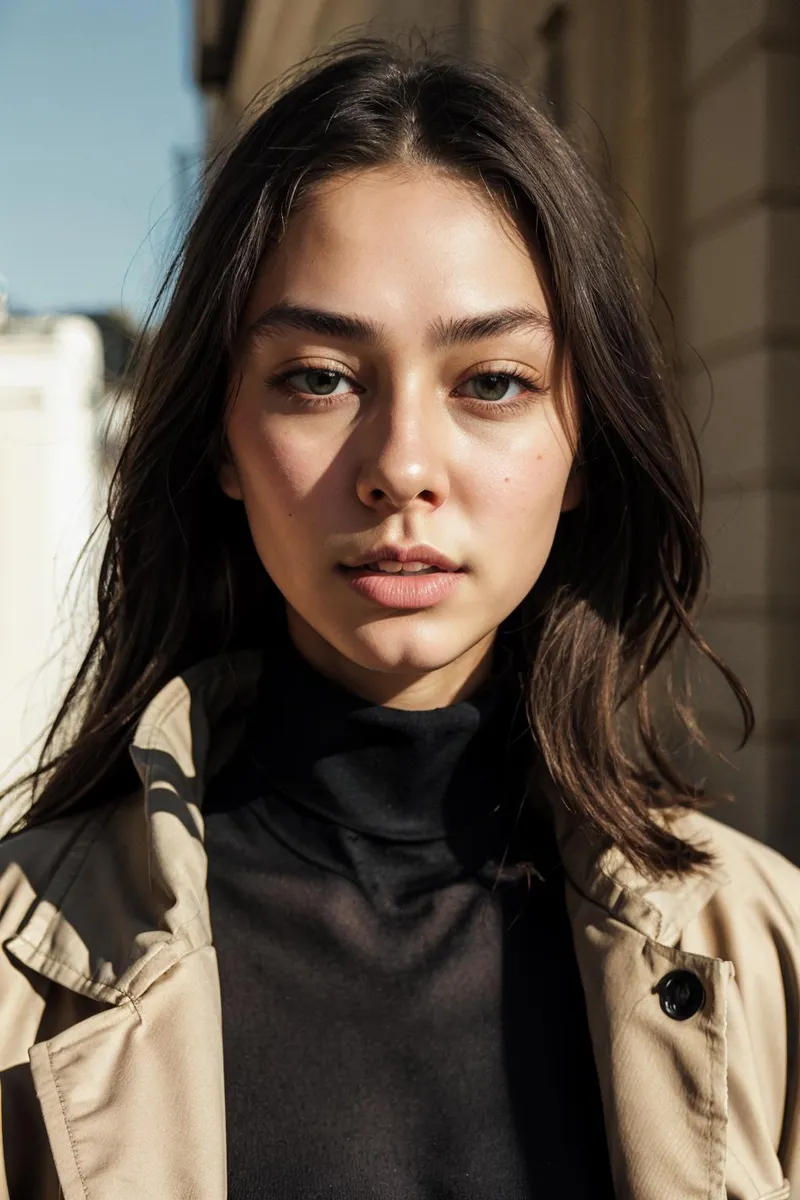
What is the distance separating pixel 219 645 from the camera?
5.90 feet

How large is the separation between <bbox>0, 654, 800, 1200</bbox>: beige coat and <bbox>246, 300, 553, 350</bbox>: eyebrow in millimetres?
538

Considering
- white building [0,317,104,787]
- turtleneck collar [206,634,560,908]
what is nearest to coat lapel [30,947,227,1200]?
turtleneck collar [206,634,560,908]

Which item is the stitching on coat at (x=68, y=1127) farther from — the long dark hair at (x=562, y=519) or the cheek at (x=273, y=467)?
the cheek at (x=273, y=467)

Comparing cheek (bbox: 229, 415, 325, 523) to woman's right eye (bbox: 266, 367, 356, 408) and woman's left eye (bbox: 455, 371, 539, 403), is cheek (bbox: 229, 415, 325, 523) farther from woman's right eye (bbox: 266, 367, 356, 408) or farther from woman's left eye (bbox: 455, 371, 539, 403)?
woman's left eye (bbox: 455, 371, 539, 403)

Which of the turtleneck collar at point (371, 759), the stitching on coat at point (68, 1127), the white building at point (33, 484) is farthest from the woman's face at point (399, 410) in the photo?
the white building at point (33, 484)

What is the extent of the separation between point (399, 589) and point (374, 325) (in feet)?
1.04

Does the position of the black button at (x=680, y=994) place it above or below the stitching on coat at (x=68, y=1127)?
above

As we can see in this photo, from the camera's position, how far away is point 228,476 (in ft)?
5.29

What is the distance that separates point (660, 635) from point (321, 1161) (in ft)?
2.96

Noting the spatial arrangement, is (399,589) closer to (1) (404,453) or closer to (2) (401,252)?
(1) (404,453)

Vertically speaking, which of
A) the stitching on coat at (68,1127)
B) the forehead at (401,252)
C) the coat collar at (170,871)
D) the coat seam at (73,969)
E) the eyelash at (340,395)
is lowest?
the stitching on coat at (68,1127)

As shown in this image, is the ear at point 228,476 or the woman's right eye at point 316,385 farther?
the ear at point 228,476

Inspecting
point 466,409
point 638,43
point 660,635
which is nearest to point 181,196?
point 466,409

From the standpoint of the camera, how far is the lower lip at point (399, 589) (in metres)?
1.39
